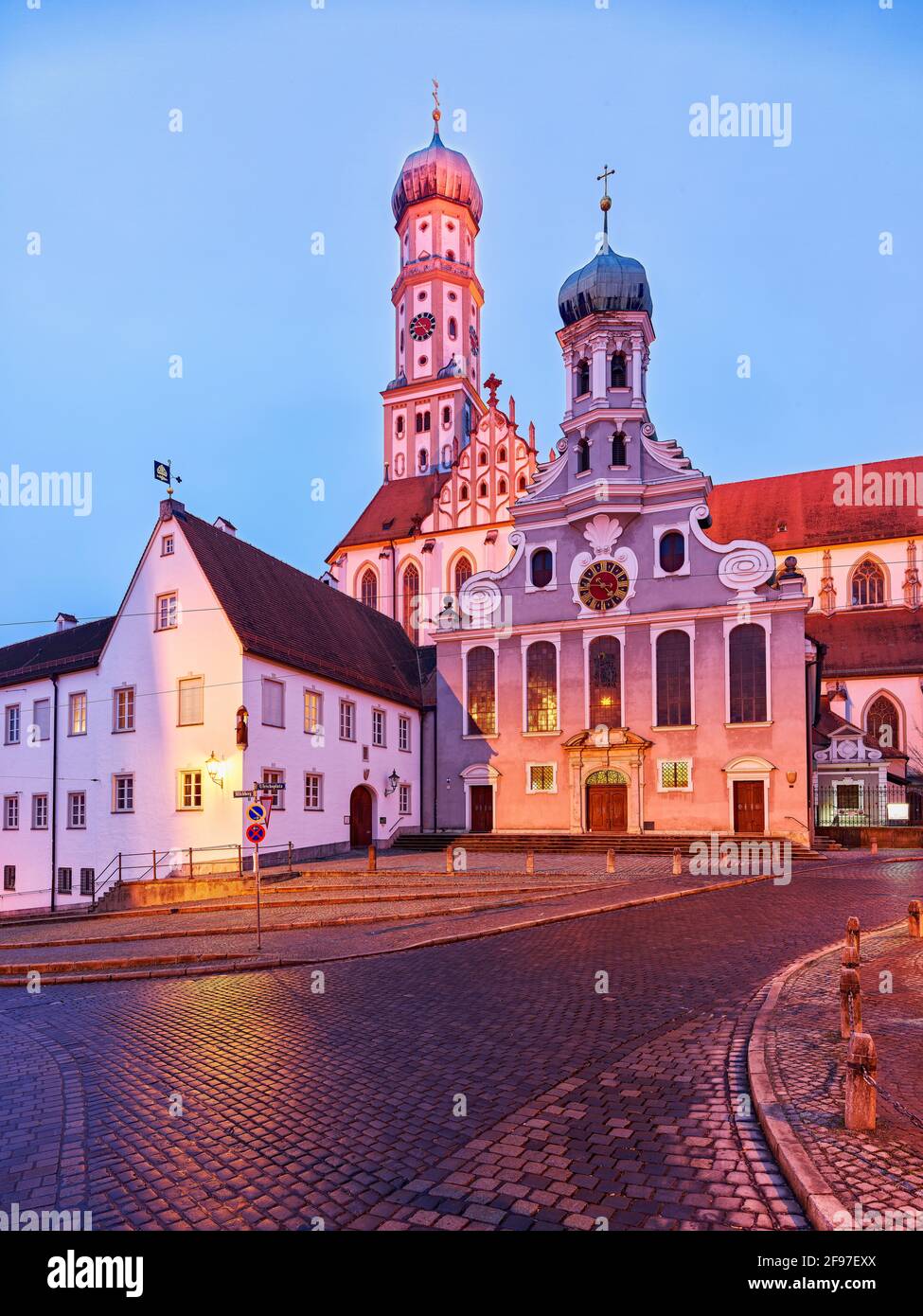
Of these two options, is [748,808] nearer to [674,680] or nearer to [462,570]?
[674,680]

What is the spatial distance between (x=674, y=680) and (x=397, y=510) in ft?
94.3

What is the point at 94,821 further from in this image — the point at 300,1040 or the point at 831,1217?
the point at 831,1217

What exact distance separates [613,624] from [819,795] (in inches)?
563

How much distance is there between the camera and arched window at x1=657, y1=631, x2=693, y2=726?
3488cm

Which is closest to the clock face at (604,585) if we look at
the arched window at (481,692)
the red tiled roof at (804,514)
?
the arched window at (481,692)

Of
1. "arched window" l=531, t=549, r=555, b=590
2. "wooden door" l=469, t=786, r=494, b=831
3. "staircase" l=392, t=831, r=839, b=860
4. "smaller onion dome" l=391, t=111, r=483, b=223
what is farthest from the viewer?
"smaller onion dome" l=391, t=111, r=483, b=223

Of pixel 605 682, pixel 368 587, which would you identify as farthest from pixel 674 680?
pixel 368 587

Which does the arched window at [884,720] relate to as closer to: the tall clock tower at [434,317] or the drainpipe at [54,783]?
the tall clock tower at [434,317]

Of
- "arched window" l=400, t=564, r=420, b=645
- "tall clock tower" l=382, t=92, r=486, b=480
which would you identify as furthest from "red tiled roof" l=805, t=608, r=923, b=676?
"tall clock tower" l=382, t=92, r=486, b=480

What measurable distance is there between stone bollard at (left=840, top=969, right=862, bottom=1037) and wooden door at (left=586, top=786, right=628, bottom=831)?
2821 cm

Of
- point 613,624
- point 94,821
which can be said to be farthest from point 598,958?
point 613,624

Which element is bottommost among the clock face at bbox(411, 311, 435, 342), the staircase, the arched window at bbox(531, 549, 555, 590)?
the staircase

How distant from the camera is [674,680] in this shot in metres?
35.2

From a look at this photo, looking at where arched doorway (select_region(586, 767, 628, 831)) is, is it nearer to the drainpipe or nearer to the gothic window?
the gothic window
